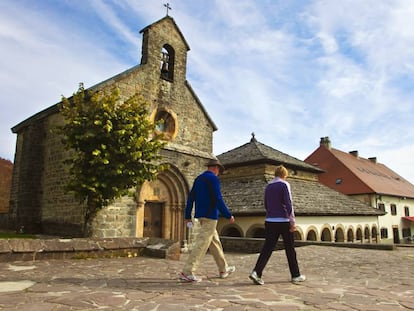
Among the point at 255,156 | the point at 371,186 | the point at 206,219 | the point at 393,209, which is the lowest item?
the point at 206,219

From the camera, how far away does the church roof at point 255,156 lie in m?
23.6

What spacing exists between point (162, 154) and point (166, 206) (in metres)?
2.60

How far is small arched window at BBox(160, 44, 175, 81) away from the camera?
15764 mm

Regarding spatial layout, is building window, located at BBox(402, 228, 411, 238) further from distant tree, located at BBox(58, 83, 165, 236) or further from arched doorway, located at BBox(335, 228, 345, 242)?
distant tree, located at BBox(58, 83, 165, 236)

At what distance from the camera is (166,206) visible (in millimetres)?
15672

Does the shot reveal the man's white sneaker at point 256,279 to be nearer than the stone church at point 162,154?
Yes

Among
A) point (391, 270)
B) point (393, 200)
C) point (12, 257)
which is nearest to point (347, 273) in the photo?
point (391, 270)

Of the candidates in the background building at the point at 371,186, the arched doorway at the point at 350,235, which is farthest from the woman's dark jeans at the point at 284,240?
the background building at the point at 371,186

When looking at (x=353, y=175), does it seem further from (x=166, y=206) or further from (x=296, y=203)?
(x=166, y=206)

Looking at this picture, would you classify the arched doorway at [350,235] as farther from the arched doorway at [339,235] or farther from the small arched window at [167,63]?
the small arched window at [167,63]

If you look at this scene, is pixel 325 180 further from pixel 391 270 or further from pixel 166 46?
pixel 391 270

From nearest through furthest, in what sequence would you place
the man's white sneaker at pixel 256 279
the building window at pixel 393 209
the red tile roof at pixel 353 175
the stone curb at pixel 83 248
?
the man's white sneaker at pixel 256 279, the stone curb at pixel 83 248, the red tile roof at pixel 353 175, the building window at pixel 393 209

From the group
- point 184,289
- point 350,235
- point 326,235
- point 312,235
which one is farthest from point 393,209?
point 184,289

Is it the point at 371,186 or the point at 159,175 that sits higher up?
the point at 371,186
